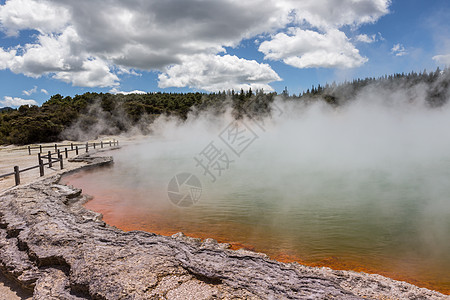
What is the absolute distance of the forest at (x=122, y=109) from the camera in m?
25.5

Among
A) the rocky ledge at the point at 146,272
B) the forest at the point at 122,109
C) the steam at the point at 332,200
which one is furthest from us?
the forest at the point at 122,109

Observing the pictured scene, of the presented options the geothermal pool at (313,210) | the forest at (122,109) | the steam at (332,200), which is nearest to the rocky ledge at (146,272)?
the geothermal pool at (313,210)

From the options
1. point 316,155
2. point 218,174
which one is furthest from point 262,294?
A: point 316,155

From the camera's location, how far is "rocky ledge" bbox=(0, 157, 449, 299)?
251cm

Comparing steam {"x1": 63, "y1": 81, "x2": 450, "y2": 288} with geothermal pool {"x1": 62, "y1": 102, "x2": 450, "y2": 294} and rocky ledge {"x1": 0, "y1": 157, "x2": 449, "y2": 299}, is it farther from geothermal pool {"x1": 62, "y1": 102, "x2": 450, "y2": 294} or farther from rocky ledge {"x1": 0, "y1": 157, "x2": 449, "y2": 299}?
rocky ledge {"x1": 0, "y1": 157, "x2": 449, "y2": 299}

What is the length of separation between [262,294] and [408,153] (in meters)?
16.5

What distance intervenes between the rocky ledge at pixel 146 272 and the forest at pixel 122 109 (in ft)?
83.5

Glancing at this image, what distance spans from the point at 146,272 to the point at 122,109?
116 ft

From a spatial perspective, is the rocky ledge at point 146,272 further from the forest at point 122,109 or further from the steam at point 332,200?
the forest at point 122,109

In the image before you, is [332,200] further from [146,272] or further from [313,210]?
[146,272]

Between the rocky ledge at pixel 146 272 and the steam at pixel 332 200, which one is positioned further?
the steam at pixel 332 200

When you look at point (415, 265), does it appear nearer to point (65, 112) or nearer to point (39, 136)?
point (39, 136)

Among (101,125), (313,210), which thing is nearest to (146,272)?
(313,210)

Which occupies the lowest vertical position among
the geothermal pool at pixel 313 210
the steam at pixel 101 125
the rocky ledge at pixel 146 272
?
the geothermal pool at pixel 313 210
